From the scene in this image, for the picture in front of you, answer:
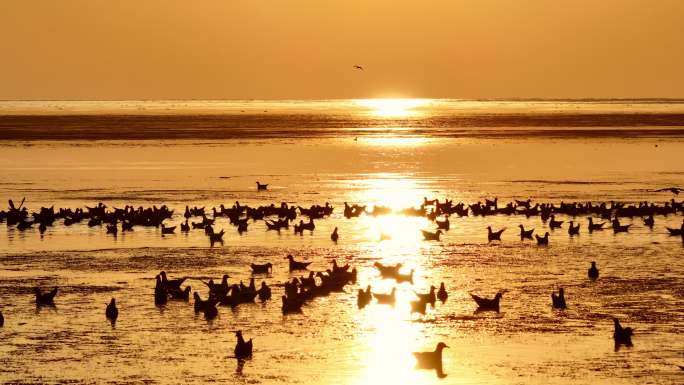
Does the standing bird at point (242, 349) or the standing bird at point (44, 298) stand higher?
the standing bird at point (44, 298)

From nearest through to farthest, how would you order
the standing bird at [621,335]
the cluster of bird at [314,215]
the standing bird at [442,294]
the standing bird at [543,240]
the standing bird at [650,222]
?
the standing bird at [621,335], the standing bird at [442,294], the standing bird at [543,240], the cluster of bird at [314,215], the standing bird at [650,222]

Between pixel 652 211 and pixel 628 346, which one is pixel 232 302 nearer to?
pixel 628 346

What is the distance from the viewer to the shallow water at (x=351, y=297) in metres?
21.8

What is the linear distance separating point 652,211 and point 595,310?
57.9ft

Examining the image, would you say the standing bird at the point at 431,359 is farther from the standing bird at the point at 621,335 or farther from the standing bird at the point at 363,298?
the standing bird at the point at 363,298

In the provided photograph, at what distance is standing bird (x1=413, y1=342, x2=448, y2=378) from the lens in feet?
71.1

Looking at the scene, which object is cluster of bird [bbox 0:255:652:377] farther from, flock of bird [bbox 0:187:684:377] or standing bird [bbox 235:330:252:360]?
standing bird [bbox 235:330:252:360]

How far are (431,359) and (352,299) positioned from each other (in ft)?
21.7

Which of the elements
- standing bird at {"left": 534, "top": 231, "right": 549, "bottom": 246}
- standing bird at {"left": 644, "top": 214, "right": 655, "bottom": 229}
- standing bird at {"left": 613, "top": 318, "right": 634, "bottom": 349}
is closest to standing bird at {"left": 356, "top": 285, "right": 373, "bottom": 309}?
standing bird at {"left": 613, "top": 318, "right": 634, "bottom": 349}

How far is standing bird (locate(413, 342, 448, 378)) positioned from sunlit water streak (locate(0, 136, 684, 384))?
0.24 meters

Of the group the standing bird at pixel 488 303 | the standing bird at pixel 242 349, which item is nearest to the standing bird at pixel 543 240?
the standing bird at pixel 488 303

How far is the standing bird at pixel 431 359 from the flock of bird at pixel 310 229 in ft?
0.06

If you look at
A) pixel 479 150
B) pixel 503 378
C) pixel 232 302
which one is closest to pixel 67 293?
pixel 232 302

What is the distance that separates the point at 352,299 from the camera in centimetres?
2817
